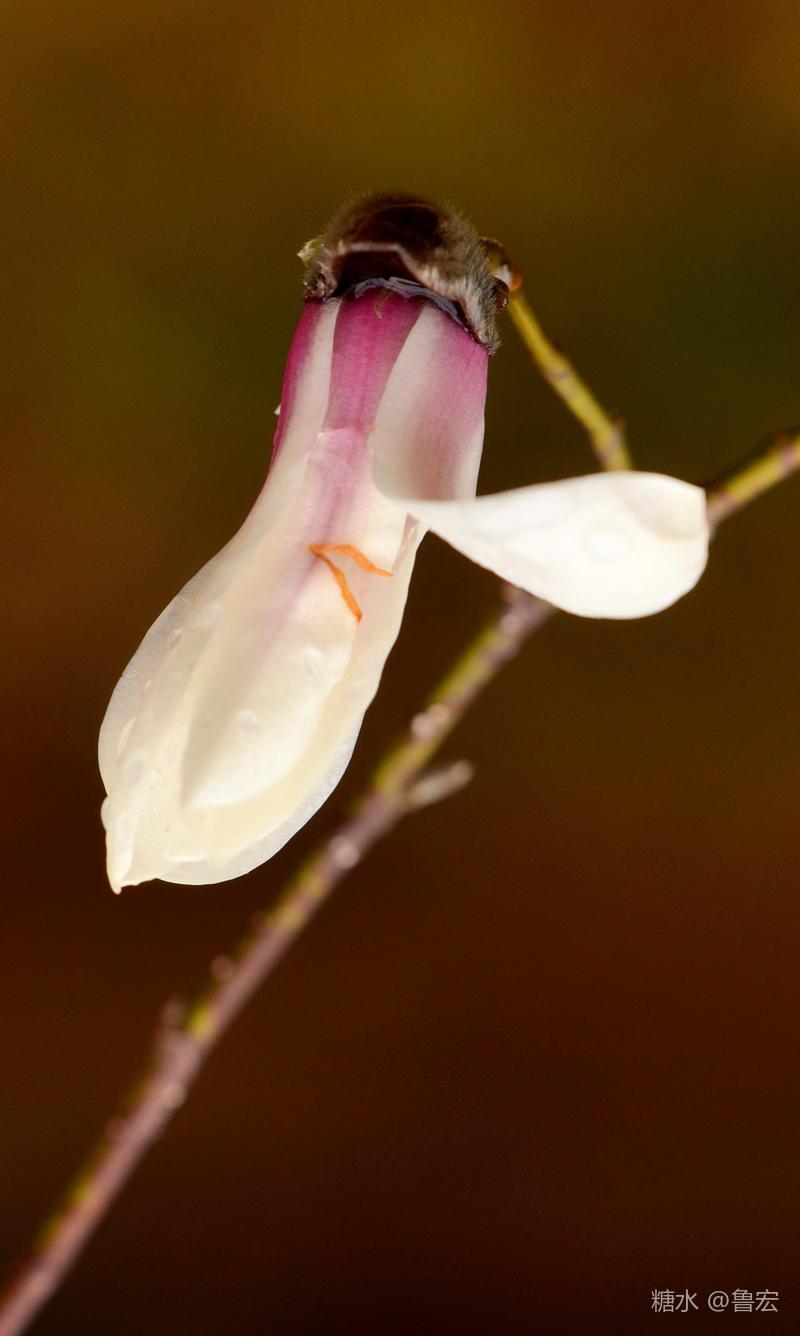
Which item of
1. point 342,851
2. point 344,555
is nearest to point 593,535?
point 344,555

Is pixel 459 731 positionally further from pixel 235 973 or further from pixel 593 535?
pixel 593 535

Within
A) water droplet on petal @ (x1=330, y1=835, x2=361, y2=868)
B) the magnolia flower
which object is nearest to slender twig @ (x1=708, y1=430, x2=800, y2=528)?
the magnolia flower

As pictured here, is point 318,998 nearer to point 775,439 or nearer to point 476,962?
point 476,962

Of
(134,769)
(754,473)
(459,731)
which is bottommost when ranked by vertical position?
(134,769)

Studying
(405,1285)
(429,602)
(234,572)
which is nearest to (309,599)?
(234,572)

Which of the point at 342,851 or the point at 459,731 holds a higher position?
the point at 459,731

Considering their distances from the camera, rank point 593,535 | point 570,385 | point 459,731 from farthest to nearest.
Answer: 1. point 459,731
2. point 570,385
3. point 593,535

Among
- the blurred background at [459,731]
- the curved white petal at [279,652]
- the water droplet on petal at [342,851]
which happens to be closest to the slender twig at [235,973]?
the water droplet on petal at [342,851]
